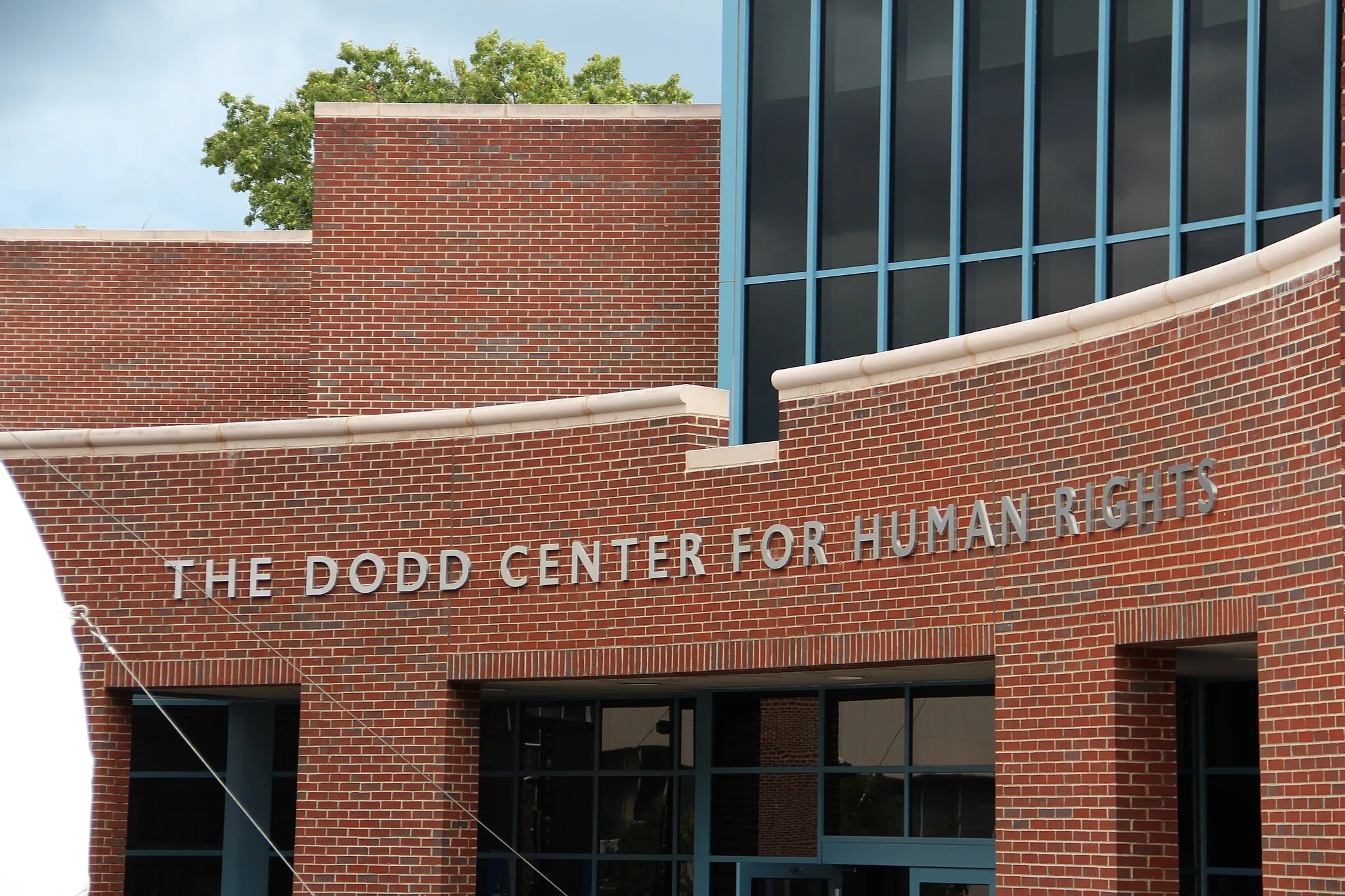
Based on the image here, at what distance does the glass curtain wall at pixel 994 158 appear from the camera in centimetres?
1795

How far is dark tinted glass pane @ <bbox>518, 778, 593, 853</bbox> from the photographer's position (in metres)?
20.1

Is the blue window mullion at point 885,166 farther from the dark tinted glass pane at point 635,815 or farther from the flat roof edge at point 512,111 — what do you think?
the dark tinted glass pane at point 635,815

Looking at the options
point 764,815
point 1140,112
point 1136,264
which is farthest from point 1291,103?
point 764,815

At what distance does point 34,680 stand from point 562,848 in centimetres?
1043

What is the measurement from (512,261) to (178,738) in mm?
6597

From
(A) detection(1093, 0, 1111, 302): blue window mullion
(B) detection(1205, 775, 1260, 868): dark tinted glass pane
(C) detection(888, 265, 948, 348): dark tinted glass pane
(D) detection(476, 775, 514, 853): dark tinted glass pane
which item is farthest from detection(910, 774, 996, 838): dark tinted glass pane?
(D) detection(476, 775, 514, 853): dark tinted glass pane

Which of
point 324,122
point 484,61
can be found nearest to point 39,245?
point 324,122

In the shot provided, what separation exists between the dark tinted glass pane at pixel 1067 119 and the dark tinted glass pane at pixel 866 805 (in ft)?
18.1

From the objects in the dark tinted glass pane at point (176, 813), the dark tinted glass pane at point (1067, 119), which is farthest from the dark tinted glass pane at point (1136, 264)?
the dark tinted glass pane at point (176, 813)

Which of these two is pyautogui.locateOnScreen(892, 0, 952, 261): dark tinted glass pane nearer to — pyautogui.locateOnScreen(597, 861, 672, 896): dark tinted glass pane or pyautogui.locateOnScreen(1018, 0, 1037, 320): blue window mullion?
pyautogui.locateOnScreen(1018, 0, 1037, 320): blue window mullion

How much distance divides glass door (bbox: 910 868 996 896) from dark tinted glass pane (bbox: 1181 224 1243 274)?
5.89 metres

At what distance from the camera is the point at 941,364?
14836 mm

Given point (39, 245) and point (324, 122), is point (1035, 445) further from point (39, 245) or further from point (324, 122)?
point (39, 245)

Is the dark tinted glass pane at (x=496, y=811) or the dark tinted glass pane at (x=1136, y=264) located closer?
the dark tinted glass pane at (x=1136, y=264)
